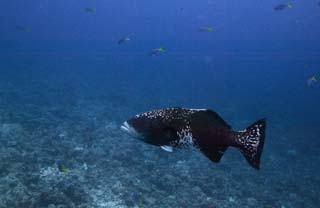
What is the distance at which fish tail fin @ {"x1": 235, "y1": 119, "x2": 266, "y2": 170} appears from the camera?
1.98 m

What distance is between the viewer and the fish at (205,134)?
1.99 metres

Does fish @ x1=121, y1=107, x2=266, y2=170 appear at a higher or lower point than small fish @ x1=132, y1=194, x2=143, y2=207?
higher

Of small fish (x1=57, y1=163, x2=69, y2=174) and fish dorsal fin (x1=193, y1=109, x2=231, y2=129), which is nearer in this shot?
fish dorsal fin (x1=193, y1=109, x2=231, y2=129)

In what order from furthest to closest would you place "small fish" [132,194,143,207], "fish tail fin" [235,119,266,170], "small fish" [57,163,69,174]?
1. "small fish" [57,163,69,174]
2. "small fish" [132,194,143,207]
3. "fish tail fin" [235,119,266,170]

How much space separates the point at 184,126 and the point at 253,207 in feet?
22.1

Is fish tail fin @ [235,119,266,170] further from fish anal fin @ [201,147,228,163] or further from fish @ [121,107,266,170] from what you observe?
fish anal fin @ [201,147,228,163]

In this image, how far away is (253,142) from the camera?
1995 millimetres

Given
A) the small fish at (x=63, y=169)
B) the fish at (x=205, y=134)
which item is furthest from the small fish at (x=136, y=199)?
the fish at (x=205, y=134)

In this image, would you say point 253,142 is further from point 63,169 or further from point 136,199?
point 63,169

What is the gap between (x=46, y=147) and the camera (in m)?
9.39

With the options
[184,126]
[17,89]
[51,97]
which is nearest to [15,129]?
[51,97]

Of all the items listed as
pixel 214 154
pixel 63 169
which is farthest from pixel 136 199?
pixel 214 154

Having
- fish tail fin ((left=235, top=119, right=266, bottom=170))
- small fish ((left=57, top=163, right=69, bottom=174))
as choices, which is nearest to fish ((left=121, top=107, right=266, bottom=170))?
fish tail fin ((left=235, top=119, right=266, bottom=170))

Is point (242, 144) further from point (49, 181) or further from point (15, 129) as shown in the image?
point (15, 129)
